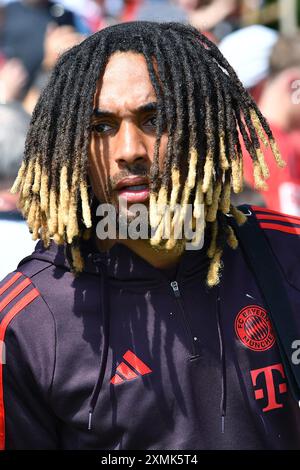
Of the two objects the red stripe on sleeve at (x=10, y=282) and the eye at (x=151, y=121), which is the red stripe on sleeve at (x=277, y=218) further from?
the red stripe on sleeve at (x=10, y=282)

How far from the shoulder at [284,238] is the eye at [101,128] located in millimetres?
545

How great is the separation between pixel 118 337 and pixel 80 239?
31 cm

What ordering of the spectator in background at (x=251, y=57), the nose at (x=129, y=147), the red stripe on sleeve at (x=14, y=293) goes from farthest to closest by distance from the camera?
the spectator in background at (x=251, y=57) < the red stripe on sleeve at (x=14, y=293) < the nose at (x=129, y=147)

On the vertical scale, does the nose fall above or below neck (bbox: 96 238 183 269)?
above

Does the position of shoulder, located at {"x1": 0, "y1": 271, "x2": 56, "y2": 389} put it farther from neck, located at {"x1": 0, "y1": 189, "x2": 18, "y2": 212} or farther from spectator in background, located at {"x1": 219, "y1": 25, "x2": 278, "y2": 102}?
spectator in background, located at {"x1": 219, "y1": 25, "x2": 278, "y2": 102}

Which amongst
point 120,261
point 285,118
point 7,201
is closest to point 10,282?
point 120,261

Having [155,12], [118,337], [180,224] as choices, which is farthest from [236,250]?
Result: [155,12]

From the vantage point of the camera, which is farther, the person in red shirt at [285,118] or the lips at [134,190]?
the person in red shirt at [285,118]

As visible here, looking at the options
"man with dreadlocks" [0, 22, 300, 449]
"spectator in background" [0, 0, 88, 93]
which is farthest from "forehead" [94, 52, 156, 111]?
"spectator in background" [0, 0, 88, 93]

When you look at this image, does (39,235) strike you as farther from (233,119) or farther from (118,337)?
(233,119)

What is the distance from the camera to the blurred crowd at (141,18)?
13.0ft

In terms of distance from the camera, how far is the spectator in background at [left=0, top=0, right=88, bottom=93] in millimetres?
5766

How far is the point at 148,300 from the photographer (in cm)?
242

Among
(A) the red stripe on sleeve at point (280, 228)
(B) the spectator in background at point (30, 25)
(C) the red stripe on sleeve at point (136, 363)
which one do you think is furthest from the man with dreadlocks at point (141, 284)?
(B) the spectator in background at point (30, 25)
